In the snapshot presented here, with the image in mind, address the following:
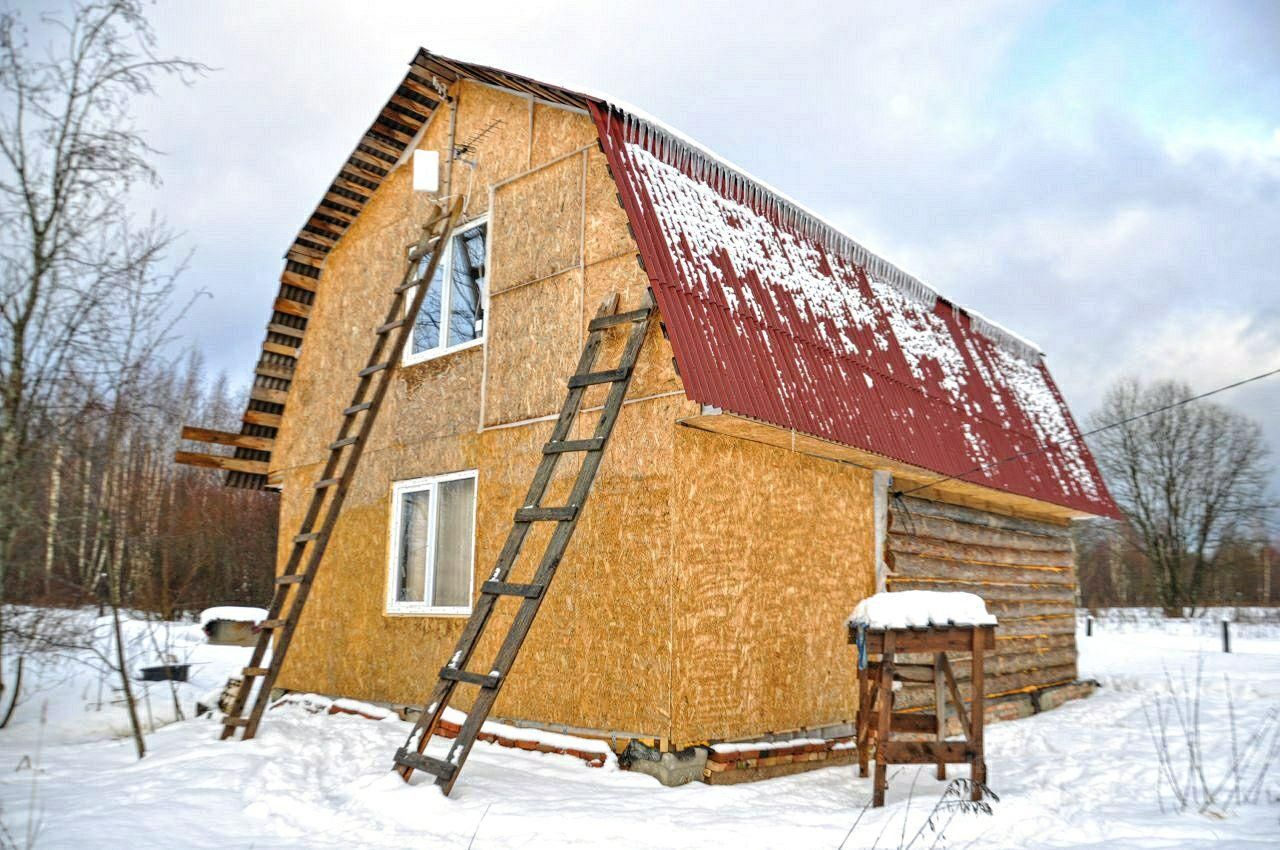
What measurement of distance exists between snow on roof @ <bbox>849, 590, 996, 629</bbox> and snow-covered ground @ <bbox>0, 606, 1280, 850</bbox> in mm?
1172

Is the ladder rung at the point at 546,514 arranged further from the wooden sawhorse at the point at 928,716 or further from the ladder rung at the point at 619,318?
the wooden sawhorse at the point at 928,716

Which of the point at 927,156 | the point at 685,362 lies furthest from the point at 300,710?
the point at 927,156

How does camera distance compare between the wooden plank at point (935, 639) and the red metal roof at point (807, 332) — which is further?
the red metal roof at point (807, 332)

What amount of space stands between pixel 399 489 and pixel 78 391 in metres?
3.50

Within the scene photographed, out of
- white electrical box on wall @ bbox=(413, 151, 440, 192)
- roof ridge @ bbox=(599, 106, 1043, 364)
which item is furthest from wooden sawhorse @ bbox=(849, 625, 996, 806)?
white electrical box on wall @ bbox=(413, 151, 440, 192)

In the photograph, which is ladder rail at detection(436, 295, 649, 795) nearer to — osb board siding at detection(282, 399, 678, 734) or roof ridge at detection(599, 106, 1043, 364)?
osb board siding at detection(282, 399, 678, 734)

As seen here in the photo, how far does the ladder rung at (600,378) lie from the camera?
21.6 feet

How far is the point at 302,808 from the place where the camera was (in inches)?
211

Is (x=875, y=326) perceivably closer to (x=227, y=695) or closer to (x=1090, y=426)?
(x=227, y=695)

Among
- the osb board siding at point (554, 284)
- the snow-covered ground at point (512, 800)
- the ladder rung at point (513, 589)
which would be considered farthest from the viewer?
the osb board siding at point (554, 284)

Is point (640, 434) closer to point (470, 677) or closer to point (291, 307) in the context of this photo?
point (470, 677)

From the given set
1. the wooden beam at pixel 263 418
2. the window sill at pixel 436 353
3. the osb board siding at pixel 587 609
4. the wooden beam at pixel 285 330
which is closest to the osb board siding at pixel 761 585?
the osb board siding at pixel 587 609

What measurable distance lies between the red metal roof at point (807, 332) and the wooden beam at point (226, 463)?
6725mm

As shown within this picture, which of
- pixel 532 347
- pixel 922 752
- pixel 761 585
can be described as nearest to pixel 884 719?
pixel 922 752
